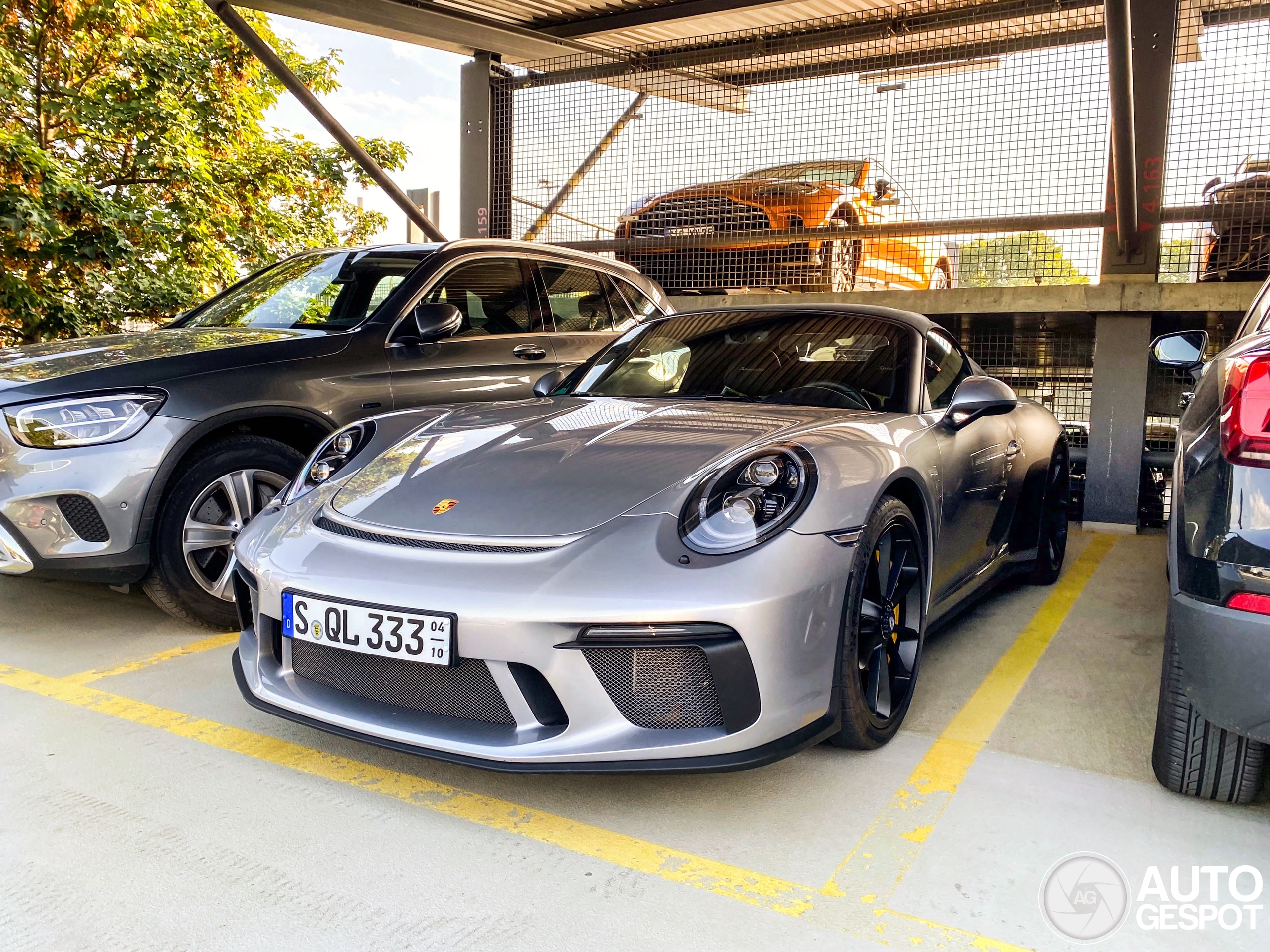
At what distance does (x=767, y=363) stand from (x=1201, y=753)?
1.78 meters

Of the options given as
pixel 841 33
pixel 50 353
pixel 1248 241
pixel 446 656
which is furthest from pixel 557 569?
pixel 841 33

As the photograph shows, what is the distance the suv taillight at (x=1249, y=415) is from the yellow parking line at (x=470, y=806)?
1.24 m

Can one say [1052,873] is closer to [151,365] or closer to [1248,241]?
[151,365]

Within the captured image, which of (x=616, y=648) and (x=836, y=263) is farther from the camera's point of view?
(x=836, y=263)

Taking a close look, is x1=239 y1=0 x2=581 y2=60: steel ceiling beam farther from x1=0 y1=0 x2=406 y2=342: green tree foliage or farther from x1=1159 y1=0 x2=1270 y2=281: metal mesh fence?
x1=1159 y1=0 x2=1270 y2=281: metal mesh fence

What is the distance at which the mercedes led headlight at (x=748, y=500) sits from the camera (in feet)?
7.43

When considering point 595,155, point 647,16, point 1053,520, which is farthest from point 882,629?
point 647,16

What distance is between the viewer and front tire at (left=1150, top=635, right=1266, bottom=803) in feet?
7.66

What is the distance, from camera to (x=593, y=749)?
2.13 metres

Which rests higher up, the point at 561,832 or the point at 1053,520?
the point at 1053,520

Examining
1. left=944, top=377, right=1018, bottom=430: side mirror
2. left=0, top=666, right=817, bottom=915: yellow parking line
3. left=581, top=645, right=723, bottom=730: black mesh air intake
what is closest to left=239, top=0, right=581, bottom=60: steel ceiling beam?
left=0, top=666, right=817, bottom=915: yellow parking line

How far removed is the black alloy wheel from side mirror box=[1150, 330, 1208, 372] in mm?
1093

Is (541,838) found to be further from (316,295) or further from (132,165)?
(132,165)

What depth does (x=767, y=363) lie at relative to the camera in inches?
138
